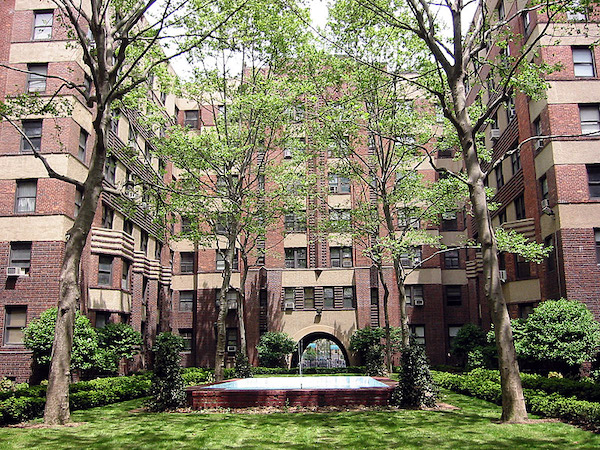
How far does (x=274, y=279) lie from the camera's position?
38.4 metres

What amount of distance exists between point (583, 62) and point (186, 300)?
29145mm

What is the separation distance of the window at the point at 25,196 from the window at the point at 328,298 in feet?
65.4

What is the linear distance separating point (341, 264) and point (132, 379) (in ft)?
62.2

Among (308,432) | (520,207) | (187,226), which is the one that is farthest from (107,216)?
(520,207)

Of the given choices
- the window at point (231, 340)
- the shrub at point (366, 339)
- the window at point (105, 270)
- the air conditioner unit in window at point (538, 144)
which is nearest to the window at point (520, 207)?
the air conditioner unit in window at point (538, 144)

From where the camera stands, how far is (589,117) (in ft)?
79.3

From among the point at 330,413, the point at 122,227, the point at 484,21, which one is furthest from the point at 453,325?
the point at 484,21

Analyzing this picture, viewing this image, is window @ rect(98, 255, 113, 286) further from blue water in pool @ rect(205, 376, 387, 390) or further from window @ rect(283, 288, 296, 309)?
window @ rect(283, 288, 296, 309)

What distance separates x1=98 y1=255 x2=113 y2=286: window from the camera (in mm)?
27761

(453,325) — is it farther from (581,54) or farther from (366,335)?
(581,54)

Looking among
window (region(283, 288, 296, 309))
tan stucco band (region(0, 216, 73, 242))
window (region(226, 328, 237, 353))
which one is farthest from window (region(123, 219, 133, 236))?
window (region(283, 288, 296, 309))

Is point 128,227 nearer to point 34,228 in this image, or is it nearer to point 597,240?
point 34,228

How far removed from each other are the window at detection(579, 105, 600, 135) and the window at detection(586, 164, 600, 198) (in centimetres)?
173

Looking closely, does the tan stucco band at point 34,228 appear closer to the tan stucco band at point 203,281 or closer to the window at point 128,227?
the window at point 128,227
